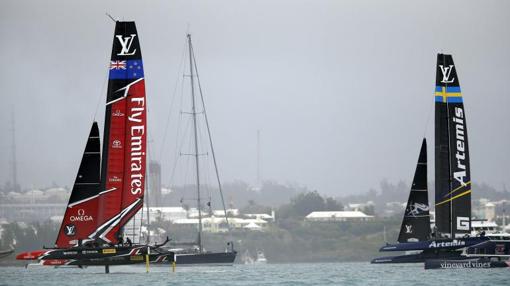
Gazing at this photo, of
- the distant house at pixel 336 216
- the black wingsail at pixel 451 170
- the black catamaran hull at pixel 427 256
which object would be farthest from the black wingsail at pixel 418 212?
the distant house at pixel 336 216

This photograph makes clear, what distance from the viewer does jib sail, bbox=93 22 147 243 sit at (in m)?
44.3

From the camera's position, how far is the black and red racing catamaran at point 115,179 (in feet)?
141

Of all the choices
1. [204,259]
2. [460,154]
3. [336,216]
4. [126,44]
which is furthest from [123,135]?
[336,216]

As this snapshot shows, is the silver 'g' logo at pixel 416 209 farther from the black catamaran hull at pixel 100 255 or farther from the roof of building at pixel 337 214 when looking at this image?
the roof of building at pixel 337 214

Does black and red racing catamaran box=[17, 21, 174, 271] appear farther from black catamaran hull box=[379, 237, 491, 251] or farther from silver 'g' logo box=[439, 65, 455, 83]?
silver 'g' logo box=[439, 65, 455, 83]

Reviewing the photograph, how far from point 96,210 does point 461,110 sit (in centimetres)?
1639

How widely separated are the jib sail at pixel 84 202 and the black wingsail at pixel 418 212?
44.5ft

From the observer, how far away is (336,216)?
12838 centimetres

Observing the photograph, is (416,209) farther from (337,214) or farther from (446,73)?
(337,214)

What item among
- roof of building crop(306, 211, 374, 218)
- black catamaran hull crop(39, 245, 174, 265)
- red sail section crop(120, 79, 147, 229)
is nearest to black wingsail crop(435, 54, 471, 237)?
red sail section crop(120, 79, 147, 229)

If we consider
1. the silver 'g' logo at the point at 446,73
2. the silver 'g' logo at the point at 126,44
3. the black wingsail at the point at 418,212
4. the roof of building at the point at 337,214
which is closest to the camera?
the silver 'g' logo at the point at 126,44

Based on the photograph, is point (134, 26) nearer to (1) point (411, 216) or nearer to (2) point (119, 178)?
(2) point (119, 178)

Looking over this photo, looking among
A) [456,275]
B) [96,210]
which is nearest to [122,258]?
[96,210]

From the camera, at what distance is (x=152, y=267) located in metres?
60.2
